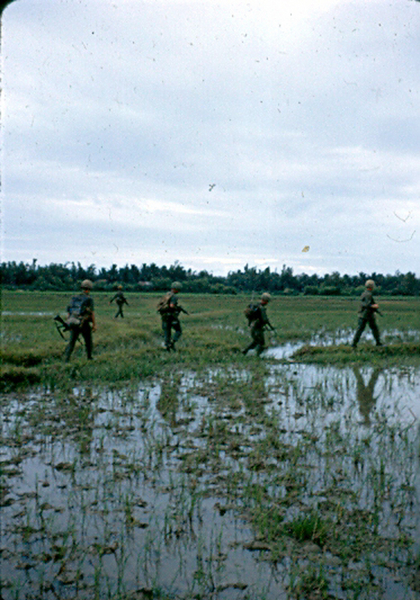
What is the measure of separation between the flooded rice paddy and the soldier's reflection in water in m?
0.10

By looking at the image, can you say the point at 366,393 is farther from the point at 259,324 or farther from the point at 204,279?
the point at 204,279

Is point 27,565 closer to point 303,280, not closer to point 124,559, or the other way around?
point 124,559

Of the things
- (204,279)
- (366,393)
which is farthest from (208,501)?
(204,279)

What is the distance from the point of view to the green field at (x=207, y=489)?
3.32 metres

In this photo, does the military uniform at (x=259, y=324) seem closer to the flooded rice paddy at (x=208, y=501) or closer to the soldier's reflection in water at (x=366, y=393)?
the soldier's reflection in water at (x=366, y=393)

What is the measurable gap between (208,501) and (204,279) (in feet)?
133

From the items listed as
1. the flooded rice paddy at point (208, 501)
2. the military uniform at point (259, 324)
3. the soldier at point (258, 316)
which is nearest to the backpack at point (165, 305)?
the soldier at point (258, 316)

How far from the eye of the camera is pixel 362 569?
339 centimetres

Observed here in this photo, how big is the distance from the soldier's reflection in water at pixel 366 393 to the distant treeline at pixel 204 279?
20.6 m

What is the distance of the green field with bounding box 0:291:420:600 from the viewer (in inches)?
131

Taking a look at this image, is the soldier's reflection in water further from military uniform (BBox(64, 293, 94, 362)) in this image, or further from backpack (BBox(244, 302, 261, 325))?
military uniform (BBox(64, 293, 94, 362))

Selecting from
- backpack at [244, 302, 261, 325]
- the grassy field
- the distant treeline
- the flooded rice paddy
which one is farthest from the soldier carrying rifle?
the distant treeline

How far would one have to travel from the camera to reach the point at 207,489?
4625 mm

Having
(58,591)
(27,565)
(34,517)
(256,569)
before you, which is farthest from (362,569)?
(34,517)
